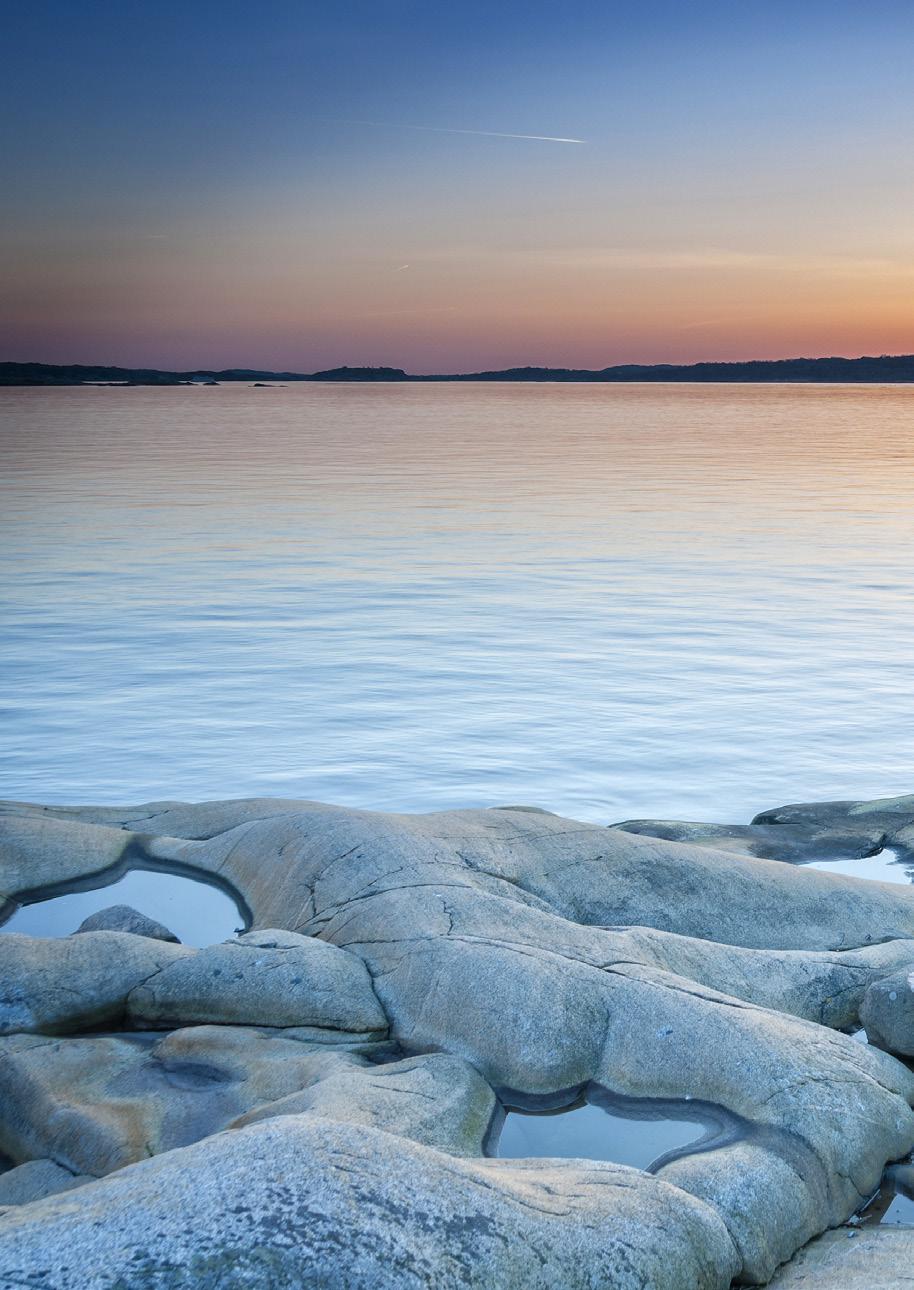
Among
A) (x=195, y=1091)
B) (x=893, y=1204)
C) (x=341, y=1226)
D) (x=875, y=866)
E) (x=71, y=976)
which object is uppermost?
(x=341, y=1226)

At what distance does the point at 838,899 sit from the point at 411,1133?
387 cm

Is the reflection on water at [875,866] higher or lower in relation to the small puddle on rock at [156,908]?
lower

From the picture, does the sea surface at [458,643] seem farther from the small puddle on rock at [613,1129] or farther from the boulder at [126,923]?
the small puddle on rock at [613,1129]

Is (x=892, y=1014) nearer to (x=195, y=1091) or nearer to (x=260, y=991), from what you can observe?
(x=260, y=991)

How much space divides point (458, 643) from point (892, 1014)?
11.7 meters

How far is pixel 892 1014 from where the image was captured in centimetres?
566

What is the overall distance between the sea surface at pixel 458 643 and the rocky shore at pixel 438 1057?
133 inches

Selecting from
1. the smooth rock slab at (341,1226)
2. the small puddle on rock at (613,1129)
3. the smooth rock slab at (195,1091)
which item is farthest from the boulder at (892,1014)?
the smooth rock slab at (341,1226)

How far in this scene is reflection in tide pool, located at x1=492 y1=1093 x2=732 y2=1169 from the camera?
467cm

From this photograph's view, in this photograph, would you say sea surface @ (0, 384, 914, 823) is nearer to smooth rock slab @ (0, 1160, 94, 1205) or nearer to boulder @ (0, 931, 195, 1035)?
boulder @ (0, 931, 195, 1035)

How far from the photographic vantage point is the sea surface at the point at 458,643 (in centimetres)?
1175

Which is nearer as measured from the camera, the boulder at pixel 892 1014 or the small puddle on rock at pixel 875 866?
the boulder at pixel 892 1014

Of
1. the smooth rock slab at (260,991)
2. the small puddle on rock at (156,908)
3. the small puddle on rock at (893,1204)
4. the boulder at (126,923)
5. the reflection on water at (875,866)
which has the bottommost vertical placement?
the reflection on water at (875,866)

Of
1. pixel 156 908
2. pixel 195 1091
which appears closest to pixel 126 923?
pixel 156 908
